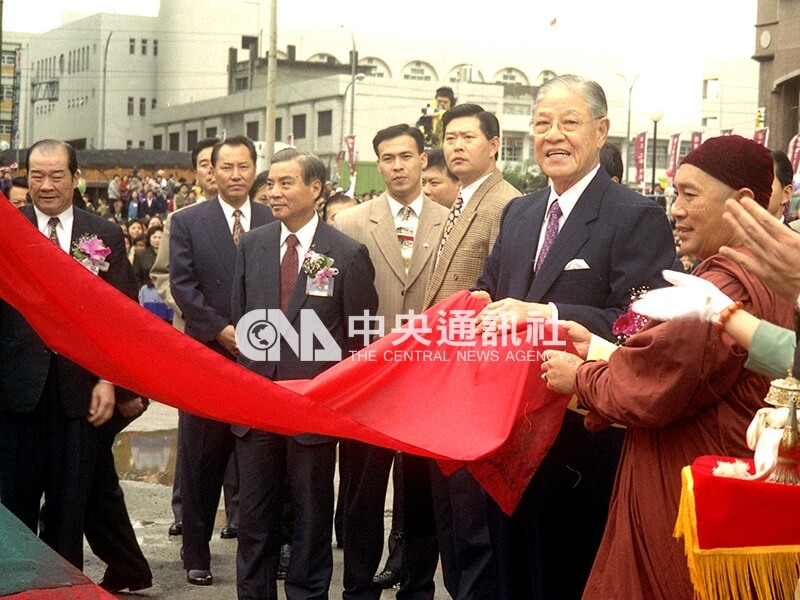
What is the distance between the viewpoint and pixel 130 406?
Answer: 5.67m

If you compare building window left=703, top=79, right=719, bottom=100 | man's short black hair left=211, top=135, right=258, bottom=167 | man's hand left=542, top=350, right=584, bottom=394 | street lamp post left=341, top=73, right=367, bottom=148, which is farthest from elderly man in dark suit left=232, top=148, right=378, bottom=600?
building window left=703, top=79, right=719, bottom=100

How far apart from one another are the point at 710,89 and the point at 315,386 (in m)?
66.9

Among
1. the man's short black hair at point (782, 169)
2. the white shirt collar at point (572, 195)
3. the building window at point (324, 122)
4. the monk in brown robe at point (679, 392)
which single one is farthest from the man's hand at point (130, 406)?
the building window at point (324, 122)

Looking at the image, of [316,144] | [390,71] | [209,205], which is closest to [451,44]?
[390,71]

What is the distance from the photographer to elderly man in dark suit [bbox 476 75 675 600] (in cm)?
452

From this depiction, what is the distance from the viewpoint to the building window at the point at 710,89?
67.0m

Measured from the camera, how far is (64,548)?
18.1ft

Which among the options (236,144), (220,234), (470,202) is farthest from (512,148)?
(470,202)

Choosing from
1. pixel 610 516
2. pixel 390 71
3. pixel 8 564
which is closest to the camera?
pixel 610 516

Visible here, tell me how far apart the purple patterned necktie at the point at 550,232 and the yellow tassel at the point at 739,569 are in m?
1.62

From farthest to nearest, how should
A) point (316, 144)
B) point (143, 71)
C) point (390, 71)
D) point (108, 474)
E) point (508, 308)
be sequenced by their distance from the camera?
1. point (143, 71)
2. point (390, 71)
3. point (316, 144)
4. point (108, 474)
5. point (508, 308)

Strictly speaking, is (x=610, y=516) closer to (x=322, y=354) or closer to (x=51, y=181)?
(x=322, y=354)

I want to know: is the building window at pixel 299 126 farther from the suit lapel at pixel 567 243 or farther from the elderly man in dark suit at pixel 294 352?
the suit lapel at pixel 567 243

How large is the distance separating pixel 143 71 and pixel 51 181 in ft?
238
